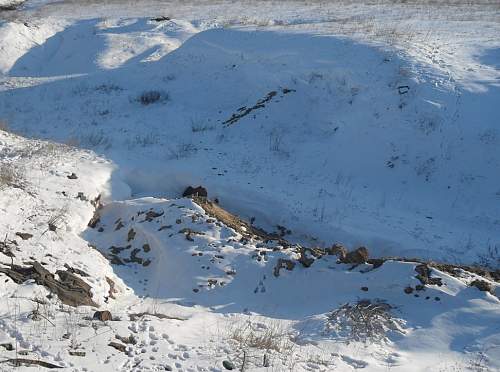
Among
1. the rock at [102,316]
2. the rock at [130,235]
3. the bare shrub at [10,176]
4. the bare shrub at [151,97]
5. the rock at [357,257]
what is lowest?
the rock at [130,235]

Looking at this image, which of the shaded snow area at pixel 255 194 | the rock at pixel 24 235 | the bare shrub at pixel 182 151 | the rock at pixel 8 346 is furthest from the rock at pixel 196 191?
the rock at pixel 8 346

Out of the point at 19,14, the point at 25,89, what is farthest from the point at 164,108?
the point at 19,14

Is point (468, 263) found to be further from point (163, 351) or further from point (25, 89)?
point (25, 89)

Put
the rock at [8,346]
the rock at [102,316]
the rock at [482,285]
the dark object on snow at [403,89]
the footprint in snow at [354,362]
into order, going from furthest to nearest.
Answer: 1. the dark object on snow at [403,89]
2. the rock at [482,285]
3. the rock at [102,316]
4. the footprint in snow at [354,362]
5. the rock at [8,346]

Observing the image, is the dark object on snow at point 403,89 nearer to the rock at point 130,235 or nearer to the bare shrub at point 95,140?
the bare shrub at point 95,140

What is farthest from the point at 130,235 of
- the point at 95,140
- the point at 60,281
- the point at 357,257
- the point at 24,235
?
the point at 95,140

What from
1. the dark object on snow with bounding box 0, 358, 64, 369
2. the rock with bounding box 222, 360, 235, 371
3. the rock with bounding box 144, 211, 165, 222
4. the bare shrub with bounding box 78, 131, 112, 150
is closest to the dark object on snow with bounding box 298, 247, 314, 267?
the rock with bounding box 144, 211, 165, 222

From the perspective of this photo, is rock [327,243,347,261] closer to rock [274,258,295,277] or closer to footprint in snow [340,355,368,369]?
rock [274,258,295,277]
